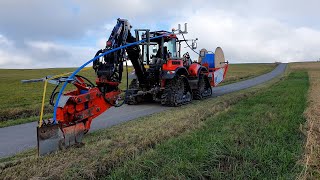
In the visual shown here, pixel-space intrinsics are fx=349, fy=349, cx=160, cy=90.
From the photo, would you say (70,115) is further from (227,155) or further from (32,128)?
(227,155)

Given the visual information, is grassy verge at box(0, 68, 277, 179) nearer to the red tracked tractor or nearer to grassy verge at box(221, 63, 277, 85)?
the red tracked tractor

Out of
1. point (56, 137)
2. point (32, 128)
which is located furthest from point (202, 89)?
point (56, 137)

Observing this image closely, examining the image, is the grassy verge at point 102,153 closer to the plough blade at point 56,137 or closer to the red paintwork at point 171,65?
the plough blade at point 56,137

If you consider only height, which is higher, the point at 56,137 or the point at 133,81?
the point at 133,81

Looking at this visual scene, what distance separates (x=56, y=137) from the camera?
6.96 m

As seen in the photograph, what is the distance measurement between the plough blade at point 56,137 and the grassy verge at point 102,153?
0.69 ft

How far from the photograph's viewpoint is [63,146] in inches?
279

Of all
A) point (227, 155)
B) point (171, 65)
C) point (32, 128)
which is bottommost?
point (32, 128)

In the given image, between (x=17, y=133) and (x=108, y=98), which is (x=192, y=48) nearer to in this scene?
(x=108, y=98)

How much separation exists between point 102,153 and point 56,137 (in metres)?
1.10

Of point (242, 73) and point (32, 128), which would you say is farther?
point (242, 73)

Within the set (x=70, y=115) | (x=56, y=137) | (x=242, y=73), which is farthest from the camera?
(x=242, y=73)

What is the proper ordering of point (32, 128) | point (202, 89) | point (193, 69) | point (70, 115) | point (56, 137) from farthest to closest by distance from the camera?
point (202, 89), point (193, 69), point (32, 128), point (70, 115), point (56, 137)

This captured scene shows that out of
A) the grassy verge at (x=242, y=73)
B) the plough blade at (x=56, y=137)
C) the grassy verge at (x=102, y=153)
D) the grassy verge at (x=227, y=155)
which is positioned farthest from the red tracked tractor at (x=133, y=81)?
the grassy verge at (x=242, y=73)
